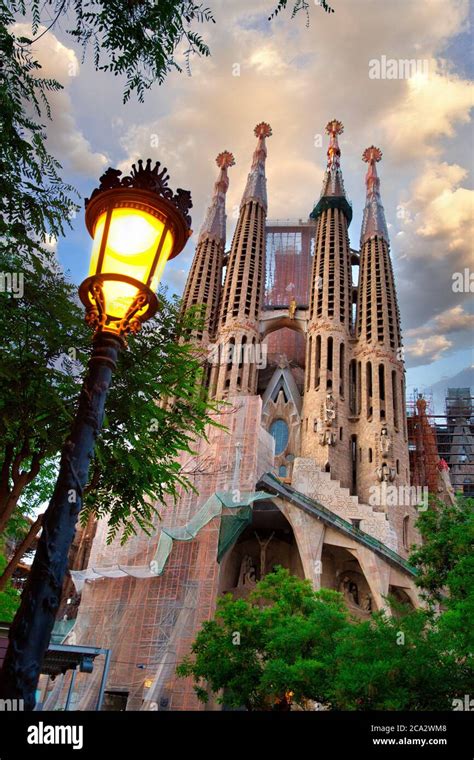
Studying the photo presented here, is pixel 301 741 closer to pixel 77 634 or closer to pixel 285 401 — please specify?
pixel 77 634

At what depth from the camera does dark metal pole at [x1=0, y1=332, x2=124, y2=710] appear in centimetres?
259

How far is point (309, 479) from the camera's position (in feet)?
116

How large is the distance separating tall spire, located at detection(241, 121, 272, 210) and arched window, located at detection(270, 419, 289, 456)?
23.5 meters

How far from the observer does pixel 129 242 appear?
3670mm

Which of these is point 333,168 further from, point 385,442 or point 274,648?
point 274,648

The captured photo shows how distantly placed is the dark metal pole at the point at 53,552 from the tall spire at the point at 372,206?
169ft

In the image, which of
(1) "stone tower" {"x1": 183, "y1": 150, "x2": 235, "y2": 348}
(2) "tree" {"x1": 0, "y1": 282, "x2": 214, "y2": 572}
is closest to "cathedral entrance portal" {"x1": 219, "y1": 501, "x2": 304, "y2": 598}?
(1) "stone tower" {"x1": 183, "y1": 150, "x2": 235, "y2": 348}

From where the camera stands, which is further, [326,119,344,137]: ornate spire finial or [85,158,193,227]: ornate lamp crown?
[326,119,344,137]: ornate spire finial

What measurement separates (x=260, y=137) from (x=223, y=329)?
27735 mm

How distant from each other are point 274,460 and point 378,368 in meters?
10.5

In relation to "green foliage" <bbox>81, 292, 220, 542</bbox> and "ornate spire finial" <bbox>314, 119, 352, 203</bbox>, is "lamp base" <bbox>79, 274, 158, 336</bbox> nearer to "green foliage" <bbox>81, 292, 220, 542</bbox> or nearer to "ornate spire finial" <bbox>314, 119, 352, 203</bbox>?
"green foliage" <bbox>81, 292, 220, 542</bbox>

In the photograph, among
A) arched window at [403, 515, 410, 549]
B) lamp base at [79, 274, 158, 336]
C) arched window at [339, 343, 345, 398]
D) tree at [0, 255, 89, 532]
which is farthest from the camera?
arched window at [339, 343, 345, 398]

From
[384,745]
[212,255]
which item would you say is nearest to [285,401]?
[212,255]

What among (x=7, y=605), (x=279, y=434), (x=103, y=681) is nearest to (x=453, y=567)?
(x=103, y=681)
